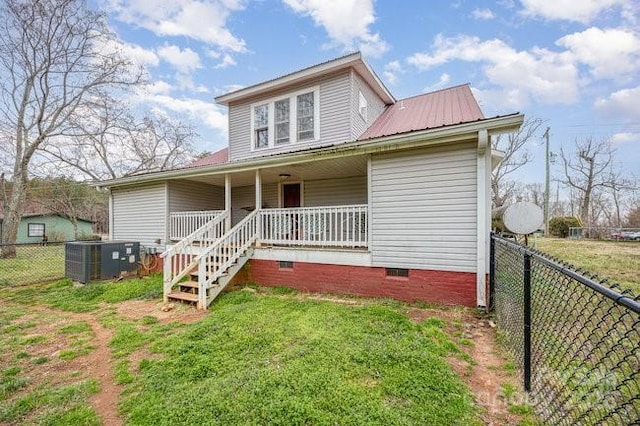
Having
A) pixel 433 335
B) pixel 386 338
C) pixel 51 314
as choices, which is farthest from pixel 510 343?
pixel 51 314

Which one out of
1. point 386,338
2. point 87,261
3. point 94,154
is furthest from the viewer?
point 94,154

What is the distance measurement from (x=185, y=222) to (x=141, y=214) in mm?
2167

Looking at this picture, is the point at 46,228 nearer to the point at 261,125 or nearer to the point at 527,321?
the point at 261,125

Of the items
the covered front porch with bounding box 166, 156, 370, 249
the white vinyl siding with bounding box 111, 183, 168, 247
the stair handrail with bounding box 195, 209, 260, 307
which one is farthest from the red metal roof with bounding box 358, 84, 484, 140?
the white vinyl siding with bounding box 111, 183, 168, 247

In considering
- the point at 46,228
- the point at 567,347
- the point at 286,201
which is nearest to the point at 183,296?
the point at 286,201

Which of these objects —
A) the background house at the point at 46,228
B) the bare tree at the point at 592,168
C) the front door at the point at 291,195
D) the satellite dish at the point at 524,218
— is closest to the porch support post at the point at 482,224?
the satellite dish at the point at 524,218

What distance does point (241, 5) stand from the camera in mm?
10047

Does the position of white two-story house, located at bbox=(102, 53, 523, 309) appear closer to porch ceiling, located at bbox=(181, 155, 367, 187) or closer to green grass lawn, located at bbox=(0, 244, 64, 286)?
porch ceiling, located at bbox=(181, 155, 367, 187)

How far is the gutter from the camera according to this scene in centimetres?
480

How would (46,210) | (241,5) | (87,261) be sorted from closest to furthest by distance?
(87,261) < (241,5) < (46,210)

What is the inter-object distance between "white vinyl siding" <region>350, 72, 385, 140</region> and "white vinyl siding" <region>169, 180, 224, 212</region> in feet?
19.2

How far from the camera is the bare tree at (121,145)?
18484 mm

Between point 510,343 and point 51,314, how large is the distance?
26.3 feet

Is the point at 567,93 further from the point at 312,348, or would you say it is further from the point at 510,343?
the point at 312,348
